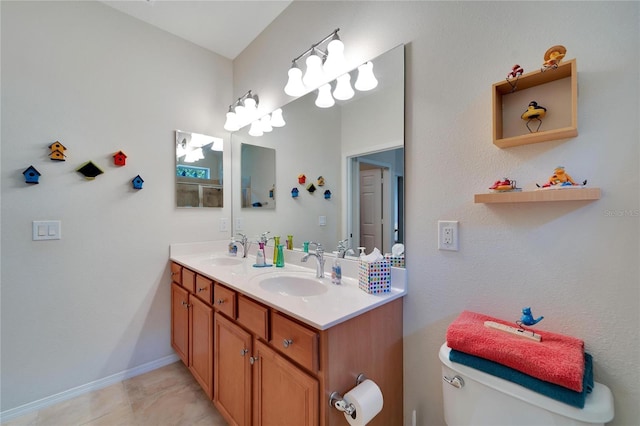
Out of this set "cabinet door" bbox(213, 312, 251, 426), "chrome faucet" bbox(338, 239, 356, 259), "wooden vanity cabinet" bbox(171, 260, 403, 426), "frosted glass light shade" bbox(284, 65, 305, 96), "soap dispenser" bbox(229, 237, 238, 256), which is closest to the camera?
"wooden vanity cabinet" bbox(171, 260, 403, 426)

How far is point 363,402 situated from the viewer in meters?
0.85

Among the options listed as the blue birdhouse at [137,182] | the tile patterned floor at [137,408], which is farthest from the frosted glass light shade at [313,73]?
the tile patterned floor at [137,408]

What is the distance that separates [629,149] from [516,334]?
62 centimetres

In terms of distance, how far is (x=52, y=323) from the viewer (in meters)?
1.66

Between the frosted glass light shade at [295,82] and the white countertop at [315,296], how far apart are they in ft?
3.53

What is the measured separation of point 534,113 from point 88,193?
243 centimetres

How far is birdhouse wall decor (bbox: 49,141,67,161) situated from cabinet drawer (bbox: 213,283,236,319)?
1.27 m

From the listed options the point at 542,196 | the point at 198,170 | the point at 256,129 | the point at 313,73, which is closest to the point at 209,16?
the point at 256,129

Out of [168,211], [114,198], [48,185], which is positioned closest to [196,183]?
[168,211]

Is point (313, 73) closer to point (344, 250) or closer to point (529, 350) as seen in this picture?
point (344, 250)

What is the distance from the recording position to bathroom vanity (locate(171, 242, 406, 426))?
90cm

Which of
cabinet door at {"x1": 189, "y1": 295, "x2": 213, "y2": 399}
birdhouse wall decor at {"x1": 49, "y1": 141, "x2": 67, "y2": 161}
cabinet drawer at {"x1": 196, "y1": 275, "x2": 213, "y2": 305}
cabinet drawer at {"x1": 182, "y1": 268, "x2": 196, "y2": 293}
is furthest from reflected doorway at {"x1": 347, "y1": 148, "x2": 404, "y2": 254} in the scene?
birdhouse wall decor at {"x1": 49, "y1": 141, "x2": 67, "y2": 161}

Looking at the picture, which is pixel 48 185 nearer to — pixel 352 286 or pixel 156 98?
pixel 156 98

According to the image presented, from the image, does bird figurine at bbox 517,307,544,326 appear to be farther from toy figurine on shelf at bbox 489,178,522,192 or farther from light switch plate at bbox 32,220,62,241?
light switch plate at bbox 32,220,62,241
